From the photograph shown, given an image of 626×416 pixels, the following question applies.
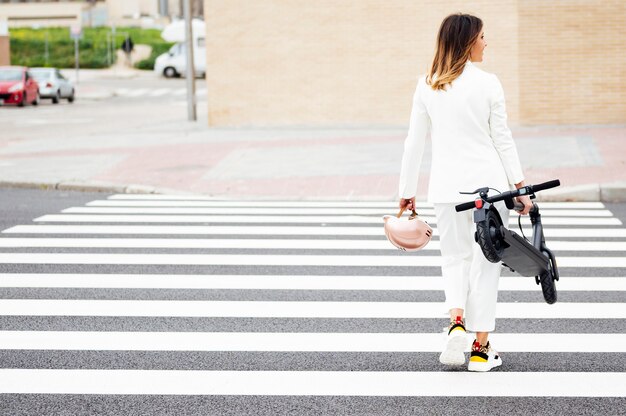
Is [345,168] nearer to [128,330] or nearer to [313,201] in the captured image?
[313,201]

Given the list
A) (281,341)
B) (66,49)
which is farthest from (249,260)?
(66,49)

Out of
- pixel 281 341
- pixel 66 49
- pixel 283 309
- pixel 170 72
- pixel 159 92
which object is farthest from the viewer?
pixel 66 49

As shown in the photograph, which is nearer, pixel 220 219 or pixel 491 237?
pixel 491 237

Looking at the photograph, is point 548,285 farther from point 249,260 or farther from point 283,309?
point 249,260

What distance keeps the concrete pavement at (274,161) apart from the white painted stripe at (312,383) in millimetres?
7907

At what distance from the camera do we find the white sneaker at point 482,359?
18.8ft

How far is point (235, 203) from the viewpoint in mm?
13680

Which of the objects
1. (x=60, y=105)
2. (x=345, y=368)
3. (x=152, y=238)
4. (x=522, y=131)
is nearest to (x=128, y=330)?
(x=345, y=368)

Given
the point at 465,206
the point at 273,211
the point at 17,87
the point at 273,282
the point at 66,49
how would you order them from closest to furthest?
the point at 465,206 → the point at 273,282 → the point at 273,211 → the point at 17,87 → the point at 66,49

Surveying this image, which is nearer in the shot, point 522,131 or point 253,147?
point 253,147

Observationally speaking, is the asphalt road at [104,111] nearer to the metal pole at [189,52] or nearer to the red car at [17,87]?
the red car at [17,87]

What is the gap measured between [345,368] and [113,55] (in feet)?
199

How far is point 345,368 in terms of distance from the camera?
5848 mm

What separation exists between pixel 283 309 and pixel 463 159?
2.19 meters
